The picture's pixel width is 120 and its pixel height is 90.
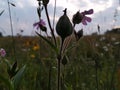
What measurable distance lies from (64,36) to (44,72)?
1.91 m

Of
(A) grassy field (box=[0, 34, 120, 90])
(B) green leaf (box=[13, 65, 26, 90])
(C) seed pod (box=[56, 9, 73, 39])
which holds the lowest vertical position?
(A) grassy field (box=[0, 34, 120, 90])

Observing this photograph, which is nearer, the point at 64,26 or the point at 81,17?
the point at 64,26

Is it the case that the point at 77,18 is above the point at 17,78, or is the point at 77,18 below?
above

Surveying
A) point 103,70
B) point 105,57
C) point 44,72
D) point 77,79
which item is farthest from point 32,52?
point 77,79

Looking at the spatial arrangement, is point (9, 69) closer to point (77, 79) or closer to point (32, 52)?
point (77, 79)

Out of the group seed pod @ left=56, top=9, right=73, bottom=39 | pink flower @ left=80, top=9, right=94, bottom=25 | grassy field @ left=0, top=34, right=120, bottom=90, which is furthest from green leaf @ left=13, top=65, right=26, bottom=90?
pink flower @ left=80, top=9, right=94, bottom=25

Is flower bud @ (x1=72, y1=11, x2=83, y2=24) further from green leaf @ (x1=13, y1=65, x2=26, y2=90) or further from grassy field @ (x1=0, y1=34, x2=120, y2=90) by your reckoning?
green leaf @ (x1=13, y1=65, x2=26, y2=90)

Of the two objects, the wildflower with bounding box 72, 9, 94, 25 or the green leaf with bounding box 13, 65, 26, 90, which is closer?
the green leaf with bounding box 13, 65, 26, 90

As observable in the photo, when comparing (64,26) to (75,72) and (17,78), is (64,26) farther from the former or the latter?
(75,72)

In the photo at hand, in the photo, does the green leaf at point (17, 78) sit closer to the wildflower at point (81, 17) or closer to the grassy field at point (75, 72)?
the grassy field at point (75, 72)

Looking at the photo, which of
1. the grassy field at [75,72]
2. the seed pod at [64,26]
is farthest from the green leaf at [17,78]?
the seed pod at [64,26]

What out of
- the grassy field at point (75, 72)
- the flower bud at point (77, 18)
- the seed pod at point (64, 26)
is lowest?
the grassy field at point (75, 72)

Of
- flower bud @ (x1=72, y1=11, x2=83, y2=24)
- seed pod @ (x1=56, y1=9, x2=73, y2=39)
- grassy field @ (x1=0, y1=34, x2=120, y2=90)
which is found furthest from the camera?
grassy field @ (x1=0, y1=34, x2=120, y2=90)

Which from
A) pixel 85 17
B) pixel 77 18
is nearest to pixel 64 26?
pixel 77 18
